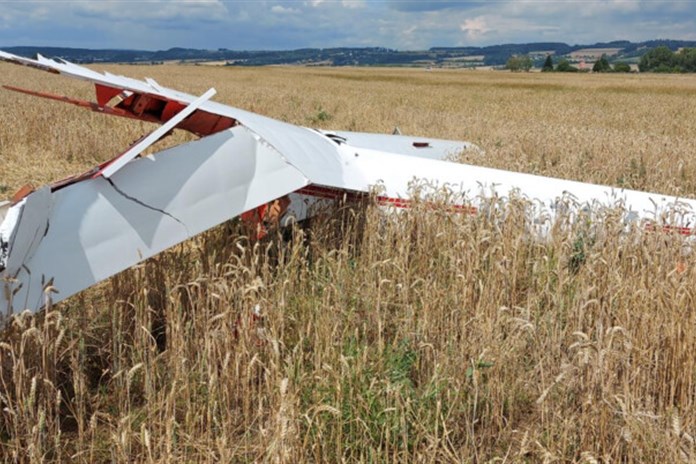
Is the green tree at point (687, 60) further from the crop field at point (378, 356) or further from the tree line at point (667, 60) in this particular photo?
the crop field at point (378, 356)

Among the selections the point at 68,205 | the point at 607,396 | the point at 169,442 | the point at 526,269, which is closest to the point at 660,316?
the point at 607,396

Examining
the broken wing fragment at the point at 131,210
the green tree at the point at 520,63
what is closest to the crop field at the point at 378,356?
the broken wing fragment at the point at 131,210

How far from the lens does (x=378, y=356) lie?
3.32 metres

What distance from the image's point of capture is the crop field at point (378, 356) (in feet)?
8.73

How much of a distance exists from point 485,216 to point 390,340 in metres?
1.75

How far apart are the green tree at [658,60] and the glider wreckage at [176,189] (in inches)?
4697

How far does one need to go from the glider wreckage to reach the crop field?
258 millimetres

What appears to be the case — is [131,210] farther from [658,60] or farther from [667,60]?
[658,60]

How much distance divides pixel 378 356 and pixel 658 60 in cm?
12670

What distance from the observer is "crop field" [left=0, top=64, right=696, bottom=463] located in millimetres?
2662

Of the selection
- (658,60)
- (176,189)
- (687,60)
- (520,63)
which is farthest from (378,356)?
(520,63)

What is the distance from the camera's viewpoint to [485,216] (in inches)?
200

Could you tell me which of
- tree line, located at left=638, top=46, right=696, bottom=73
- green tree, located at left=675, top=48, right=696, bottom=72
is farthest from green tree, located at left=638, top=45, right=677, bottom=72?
green tree, located at left=675, top=48, right=696, bottom=72

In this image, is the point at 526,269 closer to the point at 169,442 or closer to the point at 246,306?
the point at 246,306
